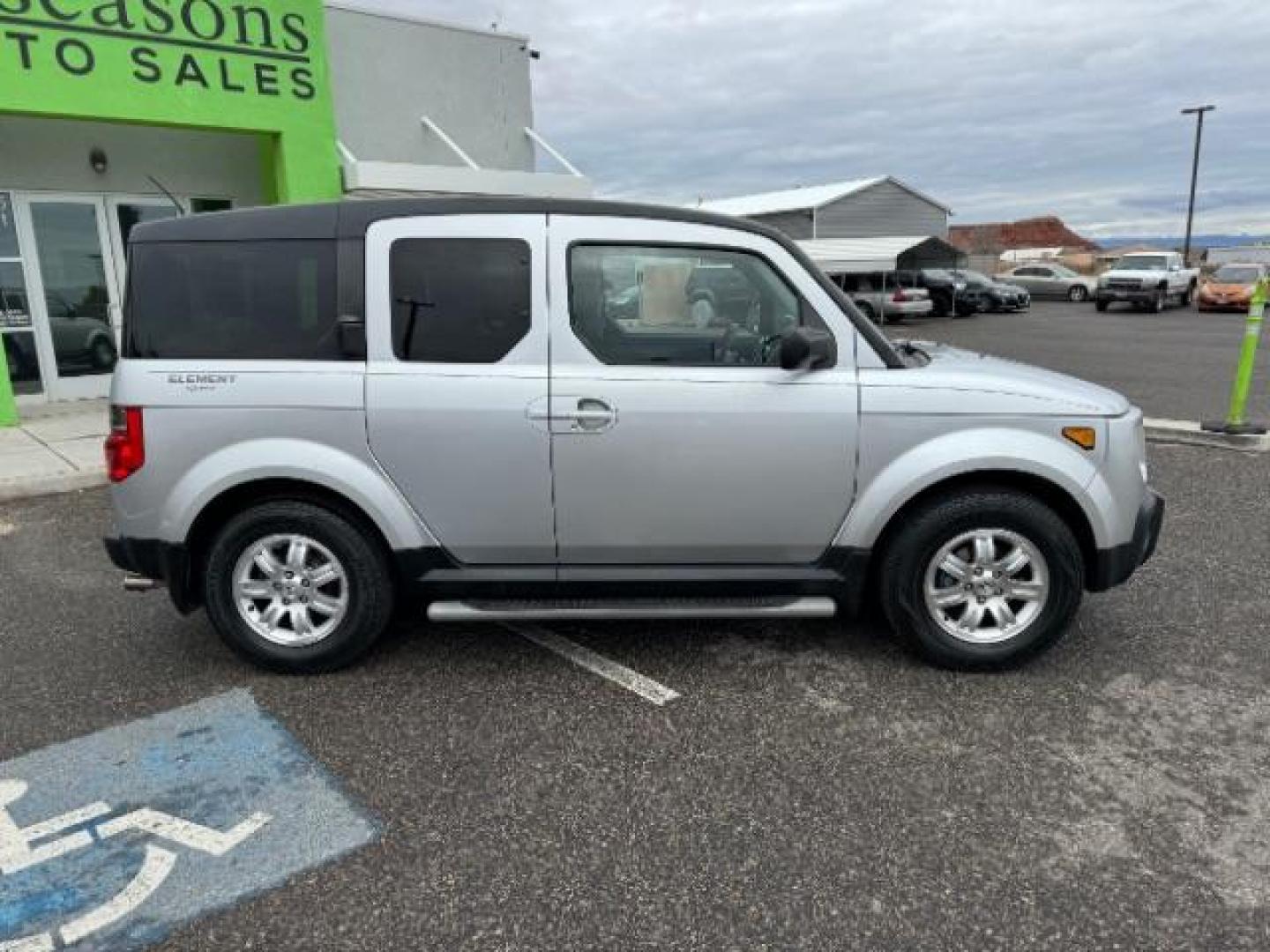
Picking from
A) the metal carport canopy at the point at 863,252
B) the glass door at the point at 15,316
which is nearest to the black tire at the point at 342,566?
the glass door at the point at 15,316

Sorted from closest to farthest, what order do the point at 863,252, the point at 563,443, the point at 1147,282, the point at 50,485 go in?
1. the point at 563,443
2. the point at 50,485
3. the point at 1147,282
4. the point at 863,252

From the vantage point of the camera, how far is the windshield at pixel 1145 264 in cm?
3052

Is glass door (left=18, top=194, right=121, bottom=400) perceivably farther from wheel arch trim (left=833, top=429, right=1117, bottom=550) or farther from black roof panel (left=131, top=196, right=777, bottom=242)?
wheel arch trim (left=833, top=429, right=1117, bottom=550)

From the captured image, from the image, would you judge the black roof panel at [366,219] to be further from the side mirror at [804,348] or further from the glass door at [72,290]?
the glass door at [72,290]

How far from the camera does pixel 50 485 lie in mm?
6789

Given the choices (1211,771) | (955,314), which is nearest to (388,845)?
(1211,771)

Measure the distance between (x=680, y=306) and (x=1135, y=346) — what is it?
60.1ft

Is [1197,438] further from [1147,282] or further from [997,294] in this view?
[997,294]

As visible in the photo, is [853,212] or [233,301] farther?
[853,212]

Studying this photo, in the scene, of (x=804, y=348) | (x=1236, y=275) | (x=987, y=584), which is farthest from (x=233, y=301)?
(x=1236, y=275)

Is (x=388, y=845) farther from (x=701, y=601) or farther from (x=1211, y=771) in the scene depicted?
(x=1211, y=771)

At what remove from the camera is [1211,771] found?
2.92 meters

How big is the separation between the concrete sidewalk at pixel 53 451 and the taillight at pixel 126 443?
13.5ft

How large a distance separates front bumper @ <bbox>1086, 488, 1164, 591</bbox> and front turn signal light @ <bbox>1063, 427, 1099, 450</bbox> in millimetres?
393
